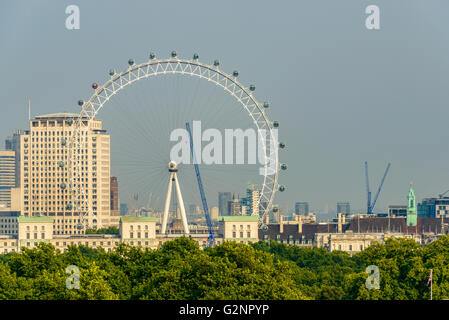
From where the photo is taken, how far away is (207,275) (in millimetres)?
89500

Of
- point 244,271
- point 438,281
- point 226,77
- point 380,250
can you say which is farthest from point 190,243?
point 226,77

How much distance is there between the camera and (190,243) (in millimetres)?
125062

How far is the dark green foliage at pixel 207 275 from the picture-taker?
87.4 metres

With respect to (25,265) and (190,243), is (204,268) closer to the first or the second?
(25,265)

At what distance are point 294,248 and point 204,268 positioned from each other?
100748 mm

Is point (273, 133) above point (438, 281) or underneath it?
above

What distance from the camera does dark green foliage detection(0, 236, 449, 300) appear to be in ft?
287
